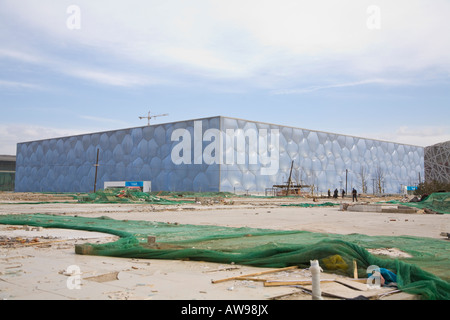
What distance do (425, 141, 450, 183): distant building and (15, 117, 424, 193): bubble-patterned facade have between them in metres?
10.2

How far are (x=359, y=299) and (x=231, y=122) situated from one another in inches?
1655

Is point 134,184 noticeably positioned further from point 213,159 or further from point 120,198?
point 120,198

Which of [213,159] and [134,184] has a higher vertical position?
[213,159]

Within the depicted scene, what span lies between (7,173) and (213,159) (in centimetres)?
4834

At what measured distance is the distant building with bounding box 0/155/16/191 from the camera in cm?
7319

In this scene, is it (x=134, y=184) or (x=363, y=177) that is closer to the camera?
(x=134, y=184)

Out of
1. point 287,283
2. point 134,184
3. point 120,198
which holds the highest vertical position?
point 134,184

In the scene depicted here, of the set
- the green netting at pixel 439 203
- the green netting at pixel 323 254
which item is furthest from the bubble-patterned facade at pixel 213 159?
the green netting at pixel 323 254

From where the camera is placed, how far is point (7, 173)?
248 ft

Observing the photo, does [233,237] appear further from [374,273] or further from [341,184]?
[341,184]

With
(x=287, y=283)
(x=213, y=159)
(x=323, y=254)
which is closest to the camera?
(x=287, y=283)

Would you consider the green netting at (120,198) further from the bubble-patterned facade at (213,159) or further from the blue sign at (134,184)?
the blue sign at (134,184)

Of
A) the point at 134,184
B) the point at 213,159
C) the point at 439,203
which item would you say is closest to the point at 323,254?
the point at 439,203
